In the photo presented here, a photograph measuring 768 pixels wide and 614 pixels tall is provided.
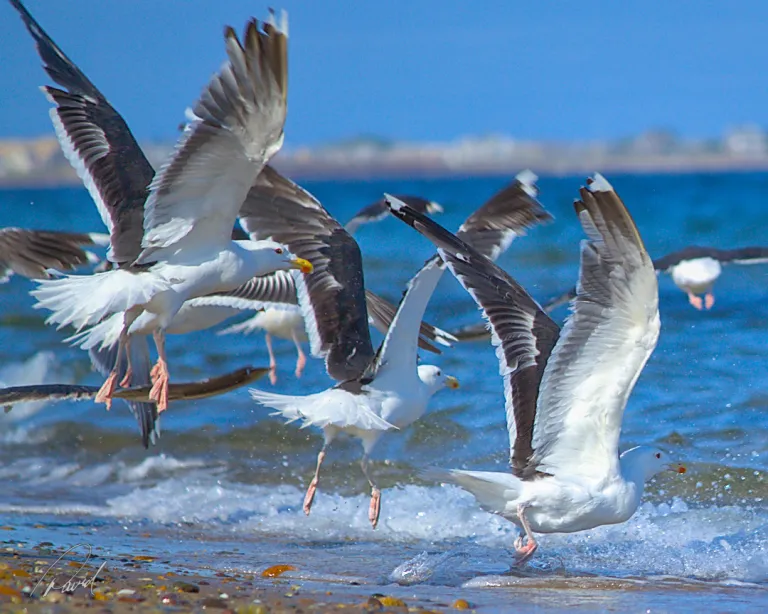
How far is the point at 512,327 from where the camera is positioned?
6.40m

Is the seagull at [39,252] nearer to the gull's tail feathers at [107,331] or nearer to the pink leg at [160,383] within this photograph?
the gull's tail feathers at [107,331]

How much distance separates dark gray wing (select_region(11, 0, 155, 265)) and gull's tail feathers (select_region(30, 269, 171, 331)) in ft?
1.15

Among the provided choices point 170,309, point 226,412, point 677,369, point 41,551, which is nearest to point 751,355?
point 677,369

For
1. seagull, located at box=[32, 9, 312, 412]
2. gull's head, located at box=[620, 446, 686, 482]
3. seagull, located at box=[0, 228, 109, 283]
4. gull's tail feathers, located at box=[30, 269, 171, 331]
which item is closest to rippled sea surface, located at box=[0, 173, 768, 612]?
gull's head, located at box=[620, 446, 686, 482]

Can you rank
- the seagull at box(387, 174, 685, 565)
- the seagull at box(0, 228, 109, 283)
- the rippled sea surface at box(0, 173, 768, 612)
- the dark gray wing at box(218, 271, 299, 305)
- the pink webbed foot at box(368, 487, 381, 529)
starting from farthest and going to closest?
1. the dark gray wing at box(218, 271, 299, 305)
2. the seagull at box(0, 228, 109, 283)
3. the pink webbed foot at box(368, 487, 381, 529)
4. the rippled sea surface at box(0, 173, 768, 612)
5. the seagull at box(387, 174, 685, 565)

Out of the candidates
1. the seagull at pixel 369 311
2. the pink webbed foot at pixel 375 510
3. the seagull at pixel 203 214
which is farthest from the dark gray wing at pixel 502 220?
the pink webbed foot at pixel 375 510

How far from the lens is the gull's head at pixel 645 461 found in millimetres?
6375

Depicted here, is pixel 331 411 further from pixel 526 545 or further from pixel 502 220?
pixel 502 220

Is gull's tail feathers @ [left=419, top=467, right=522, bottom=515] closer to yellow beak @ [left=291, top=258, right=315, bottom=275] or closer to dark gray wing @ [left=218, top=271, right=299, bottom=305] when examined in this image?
yellow beak @ [left=291, top=258, right=315, bottom=275]

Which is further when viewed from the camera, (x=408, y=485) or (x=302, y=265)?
(x=408, y=485)

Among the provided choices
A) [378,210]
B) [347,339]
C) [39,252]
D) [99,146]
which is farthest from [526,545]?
[378,210]

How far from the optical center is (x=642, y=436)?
8.91 m

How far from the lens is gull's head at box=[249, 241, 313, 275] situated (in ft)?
23.1

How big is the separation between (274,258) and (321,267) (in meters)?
0.45
